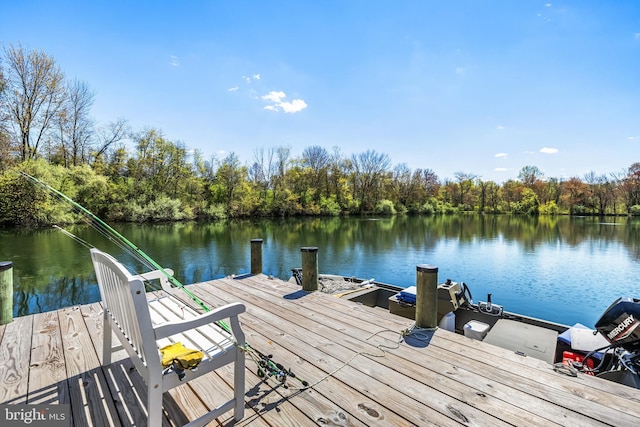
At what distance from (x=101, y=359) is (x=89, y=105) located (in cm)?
3035

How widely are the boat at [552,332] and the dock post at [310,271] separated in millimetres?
998

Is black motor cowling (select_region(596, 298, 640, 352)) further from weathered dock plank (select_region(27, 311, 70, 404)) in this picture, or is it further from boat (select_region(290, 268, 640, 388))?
weathered dock plank (select_region(27, 311, 70, 404))

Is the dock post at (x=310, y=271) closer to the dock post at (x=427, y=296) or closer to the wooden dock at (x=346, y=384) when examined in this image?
the wooden dock at (x=346, y=384)

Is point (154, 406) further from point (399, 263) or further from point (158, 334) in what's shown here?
point (399, 263)

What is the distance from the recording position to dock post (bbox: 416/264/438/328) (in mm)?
3008

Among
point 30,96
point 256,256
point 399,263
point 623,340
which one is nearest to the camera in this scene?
point 623,340

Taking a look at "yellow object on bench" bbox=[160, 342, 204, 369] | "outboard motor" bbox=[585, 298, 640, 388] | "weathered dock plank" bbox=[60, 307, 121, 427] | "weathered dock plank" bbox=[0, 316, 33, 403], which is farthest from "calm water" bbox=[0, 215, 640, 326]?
"yellow object on bench" bbox=[160, 342, 204, 369]

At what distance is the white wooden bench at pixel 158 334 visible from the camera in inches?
53.4

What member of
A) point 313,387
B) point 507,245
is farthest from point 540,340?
point 507,245

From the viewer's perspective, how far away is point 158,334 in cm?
139

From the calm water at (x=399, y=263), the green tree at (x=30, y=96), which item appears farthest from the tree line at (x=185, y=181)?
the calm water at (x=399, y=263)

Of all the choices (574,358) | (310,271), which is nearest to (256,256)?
(310,271)

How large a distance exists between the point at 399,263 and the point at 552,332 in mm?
9885

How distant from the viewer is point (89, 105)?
25203mm
